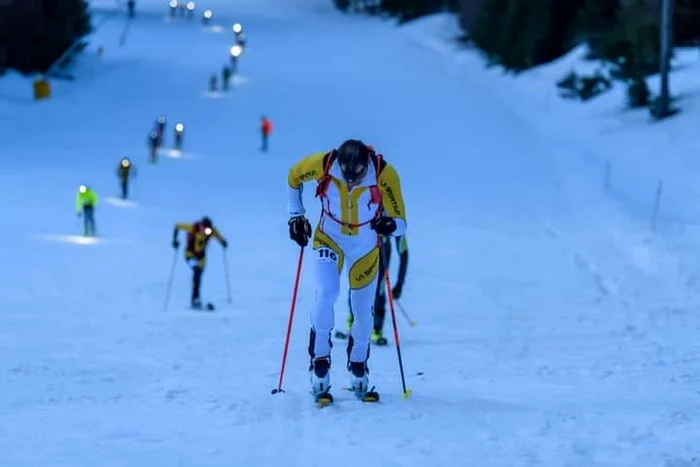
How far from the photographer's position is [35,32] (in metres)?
48.3

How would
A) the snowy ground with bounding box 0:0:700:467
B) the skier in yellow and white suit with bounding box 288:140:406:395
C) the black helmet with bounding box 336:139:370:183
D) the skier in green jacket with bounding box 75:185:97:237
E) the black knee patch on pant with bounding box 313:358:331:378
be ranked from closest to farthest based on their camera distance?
the snowy ground with bounding box 0:0:700:467 → the black helmet with bounding box 336:139:370:183 → the skier in yellow and white suit with bounding box 288:140:406:395 → the black knee patch on pant with bounding box 313:358:331:378 → the skier in green jacket with bounding box 75:185:97:237

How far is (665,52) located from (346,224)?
24127mm

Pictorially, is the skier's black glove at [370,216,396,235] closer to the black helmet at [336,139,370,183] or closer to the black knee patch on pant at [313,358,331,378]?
the black helmet at [336,139,370,183]

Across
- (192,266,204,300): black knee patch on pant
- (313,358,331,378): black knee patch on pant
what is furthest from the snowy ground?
(192,266,204,300): black knee patch on pant

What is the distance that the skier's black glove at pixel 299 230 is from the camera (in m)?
7.43

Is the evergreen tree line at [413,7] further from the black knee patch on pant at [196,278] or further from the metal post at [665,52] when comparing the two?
the black knee patch on pant at [196,278]

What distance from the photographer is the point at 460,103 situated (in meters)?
45.4

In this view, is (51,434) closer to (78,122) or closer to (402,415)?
(402,415)

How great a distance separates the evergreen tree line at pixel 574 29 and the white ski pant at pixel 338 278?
29.1m

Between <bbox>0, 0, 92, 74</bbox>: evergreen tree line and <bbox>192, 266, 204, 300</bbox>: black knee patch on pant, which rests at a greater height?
<bbox>0, 0, 92, 74</bbox>: evergreen tree line

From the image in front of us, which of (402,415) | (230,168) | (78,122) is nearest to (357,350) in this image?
(402,415)

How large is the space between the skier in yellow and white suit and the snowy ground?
51 cm

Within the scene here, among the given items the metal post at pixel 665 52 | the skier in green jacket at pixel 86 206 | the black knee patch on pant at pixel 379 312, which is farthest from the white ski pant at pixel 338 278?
the metal post at pixel 665 52

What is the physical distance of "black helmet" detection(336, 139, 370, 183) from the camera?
704 cm
